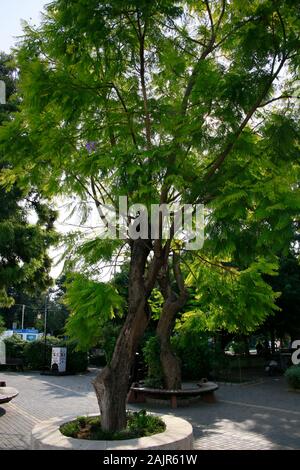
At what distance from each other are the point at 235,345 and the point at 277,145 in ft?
86.4

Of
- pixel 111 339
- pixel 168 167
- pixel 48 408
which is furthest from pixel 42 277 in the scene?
pixel 168 167

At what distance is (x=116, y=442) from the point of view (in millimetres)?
6809

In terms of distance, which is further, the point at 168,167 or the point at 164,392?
the point at 164,392

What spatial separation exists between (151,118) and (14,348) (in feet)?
81.9

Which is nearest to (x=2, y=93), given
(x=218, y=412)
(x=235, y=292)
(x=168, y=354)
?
(x=168, y=354)

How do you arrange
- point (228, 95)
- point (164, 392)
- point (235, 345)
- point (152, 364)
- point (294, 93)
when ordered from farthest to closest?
point (235, 345)
point (152, 364)
point (164, 392)
point (294, 93)
point (228, 95)

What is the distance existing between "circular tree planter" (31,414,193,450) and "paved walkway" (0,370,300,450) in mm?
1990

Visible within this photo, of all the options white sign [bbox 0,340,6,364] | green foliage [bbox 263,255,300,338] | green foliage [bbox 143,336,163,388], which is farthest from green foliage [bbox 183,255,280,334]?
white sign [bbox 0,340,6,364]

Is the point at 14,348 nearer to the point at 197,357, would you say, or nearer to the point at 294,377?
the point at 197,357

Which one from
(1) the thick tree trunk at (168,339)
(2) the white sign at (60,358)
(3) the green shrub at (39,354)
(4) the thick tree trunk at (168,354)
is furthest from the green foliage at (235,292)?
(3) the green shrub at (39,354)

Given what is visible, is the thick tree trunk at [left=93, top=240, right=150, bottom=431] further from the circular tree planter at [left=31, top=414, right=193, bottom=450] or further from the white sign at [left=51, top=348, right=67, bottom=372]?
the white sign at [left=51, top=348, right=67, bottom=372]
